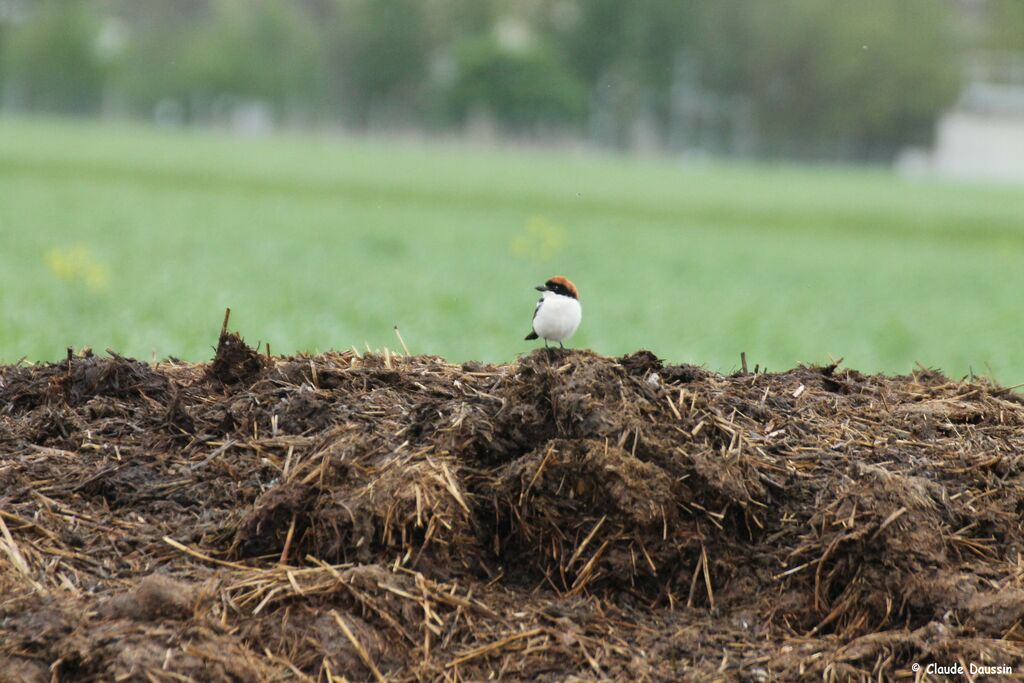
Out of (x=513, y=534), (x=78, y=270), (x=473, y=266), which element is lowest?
(x=473, y=266)

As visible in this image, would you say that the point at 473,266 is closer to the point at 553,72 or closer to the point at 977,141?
the point at 553,72

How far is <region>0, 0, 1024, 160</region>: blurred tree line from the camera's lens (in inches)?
3848

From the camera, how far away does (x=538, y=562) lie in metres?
3.11

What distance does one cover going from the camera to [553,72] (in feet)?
331

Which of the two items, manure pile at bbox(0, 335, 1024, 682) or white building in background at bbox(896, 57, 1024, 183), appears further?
white building in background at bbox(896, 57, 1024, 183)

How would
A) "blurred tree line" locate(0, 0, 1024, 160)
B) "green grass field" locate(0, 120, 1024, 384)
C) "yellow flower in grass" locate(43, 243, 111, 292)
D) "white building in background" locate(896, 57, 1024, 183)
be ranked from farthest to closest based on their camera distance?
"white building in background" locate(896, 57, 1024, 183), "blurred tree line" locate(0, 0, 1024, 160), "green grass field" locate(0, 120, 1024, 384), "yellow flower in grass" locate(43, 243, 111, 292)

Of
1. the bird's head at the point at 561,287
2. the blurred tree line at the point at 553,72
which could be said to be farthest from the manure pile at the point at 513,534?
the blurred tree line at the point at 553,72

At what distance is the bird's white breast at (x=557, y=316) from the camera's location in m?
3.99

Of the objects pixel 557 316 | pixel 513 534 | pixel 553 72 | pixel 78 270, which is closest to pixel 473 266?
pixel 78 270

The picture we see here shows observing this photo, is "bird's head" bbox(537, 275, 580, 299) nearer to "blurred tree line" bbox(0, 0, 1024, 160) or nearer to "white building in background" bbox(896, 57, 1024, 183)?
"blurred tree line" bbox(0, 0, 1024, 160)

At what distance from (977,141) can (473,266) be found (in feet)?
326

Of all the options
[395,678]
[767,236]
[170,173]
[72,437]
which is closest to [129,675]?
[395,678]

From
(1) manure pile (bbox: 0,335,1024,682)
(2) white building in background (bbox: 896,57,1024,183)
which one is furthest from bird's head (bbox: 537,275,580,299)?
(2) white building in background (bbox: 896,57,1024,183)

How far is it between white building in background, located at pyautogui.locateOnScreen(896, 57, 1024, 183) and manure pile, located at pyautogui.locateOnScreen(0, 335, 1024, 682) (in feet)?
343
